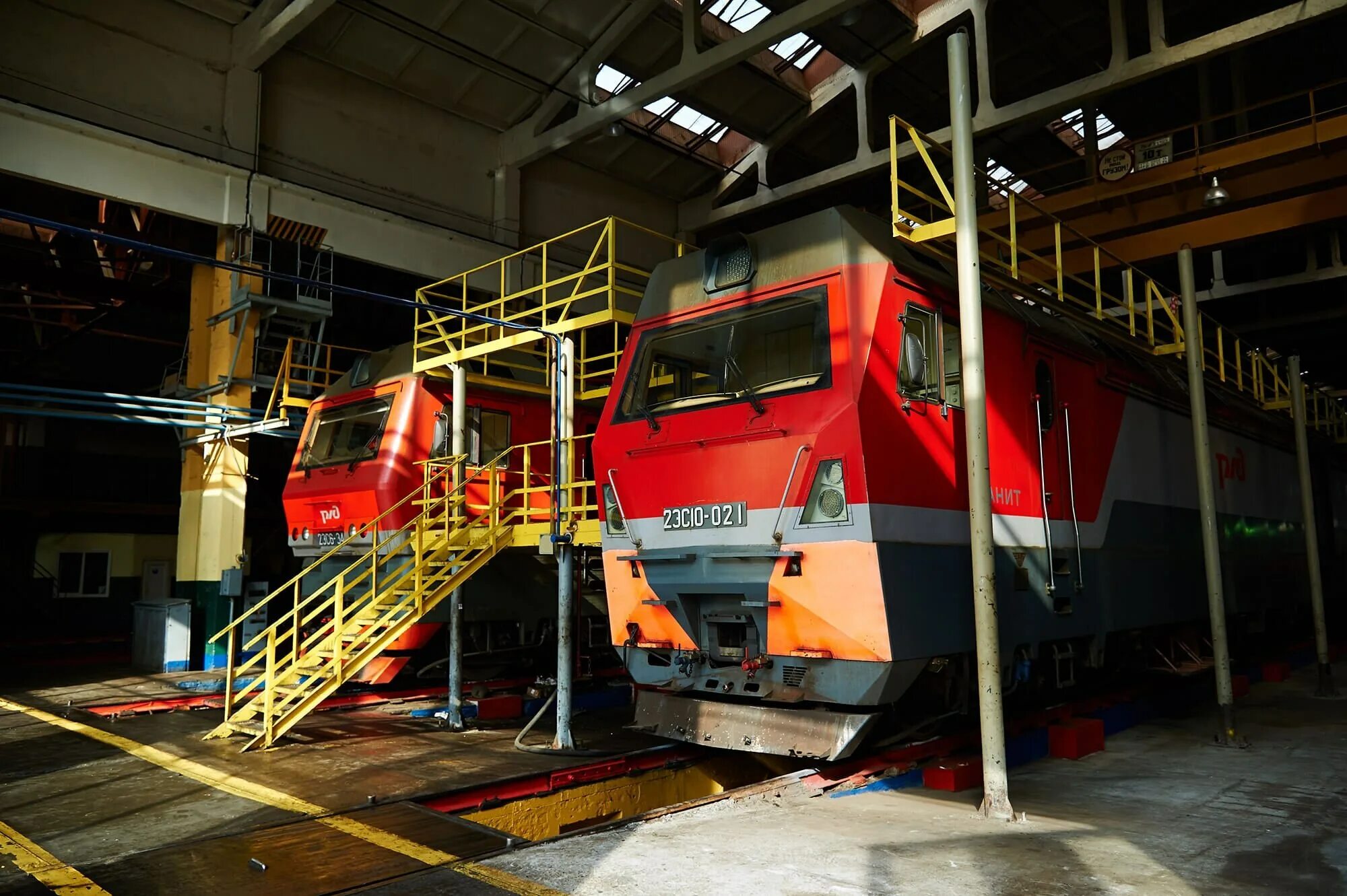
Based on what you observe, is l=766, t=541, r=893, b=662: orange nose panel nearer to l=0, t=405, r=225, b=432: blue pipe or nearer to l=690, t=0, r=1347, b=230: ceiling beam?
l=690, t=0, r=1347, b=230: ceiling beam

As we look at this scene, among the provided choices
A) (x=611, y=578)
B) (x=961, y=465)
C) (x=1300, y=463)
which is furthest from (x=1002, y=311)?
(x=1300, y=463)

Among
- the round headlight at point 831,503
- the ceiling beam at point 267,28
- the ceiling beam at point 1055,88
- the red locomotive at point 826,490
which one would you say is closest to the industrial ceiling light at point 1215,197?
the ceiling beam at point 1055,88

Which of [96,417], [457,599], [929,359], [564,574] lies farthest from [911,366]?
[96,417]

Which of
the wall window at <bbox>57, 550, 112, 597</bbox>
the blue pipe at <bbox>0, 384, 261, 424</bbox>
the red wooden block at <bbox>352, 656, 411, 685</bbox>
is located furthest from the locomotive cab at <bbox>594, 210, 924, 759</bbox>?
the wall window at <bbox>57, 550, 112, 597</bbox>

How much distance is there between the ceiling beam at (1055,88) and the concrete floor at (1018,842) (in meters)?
10.1

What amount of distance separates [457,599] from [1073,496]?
5.57 m

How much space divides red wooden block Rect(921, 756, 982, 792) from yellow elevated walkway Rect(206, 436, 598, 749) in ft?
11.4

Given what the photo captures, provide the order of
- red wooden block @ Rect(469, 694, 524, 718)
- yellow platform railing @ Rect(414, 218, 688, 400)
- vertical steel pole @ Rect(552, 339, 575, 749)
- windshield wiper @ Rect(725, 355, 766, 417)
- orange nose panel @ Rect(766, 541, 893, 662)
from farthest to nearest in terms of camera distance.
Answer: red wooden block @ Rect(469, 694, 524, 718) → yellow platform railing @ Rect(414, 218, 688, 400) → vertical steel pole @ Rect(552, 339, 575, 749) → windshield wiper @ Rect(725, 355, 766, 417) → orange nose panel @ Rect(766, 541, 893, 662)

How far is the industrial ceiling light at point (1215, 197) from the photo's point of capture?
1312 cm

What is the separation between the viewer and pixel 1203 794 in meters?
6.24

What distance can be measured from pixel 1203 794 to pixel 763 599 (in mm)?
3059

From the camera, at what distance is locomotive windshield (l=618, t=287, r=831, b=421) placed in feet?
20.9

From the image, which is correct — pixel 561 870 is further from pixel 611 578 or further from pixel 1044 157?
pixel 1044 157

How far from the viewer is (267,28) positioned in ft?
48.8
